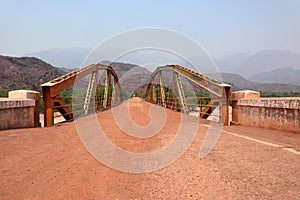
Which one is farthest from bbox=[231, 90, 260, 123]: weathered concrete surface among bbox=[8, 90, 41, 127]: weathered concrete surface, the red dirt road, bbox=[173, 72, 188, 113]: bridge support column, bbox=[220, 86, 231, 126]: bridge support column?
bbox=[8, 90, 41, 127]: weathered concrete surface

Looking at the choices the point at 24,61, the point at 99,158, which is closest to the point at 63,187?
the point at 99,158

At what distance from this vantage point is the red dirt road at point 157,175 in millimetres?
2826

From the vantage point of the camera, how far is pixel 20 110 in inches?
308

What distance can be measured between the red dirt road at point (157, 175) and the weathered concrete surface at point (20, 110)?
86.0 inches

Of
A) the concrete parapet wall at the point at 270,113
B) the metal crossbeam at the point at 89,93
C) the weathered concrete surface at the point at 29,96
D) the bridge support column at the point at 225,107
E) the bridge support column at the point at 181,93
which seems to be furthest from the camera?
the bridge support column at the point at 181,93

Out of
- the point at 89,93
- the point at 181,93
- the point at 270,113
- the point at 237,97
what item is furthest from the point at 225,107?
the point at 89,93

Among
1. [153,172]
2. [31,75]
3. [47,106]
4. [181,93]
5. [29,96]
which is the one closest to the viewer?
[153,172]

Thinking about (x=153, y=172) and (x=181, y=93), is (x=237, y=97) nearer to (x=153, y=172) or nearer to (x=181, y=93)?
(x=181, y=93)

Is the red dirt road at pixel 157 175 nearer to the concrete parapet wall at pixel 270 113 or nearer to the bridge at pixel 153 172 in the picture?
the bridge at pixel 153 172

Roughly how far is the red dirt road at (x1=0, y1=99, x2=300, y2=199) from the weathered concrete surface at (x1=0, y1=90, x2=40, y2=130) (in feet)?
7.17

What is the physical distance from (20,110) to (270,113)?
684 cm

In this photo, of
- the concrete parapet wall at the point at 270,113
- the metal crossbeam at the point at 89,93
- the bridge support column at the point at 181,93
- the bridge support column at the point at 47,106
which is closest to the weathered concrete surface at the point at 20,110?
the bridge support column at the point at 47,106

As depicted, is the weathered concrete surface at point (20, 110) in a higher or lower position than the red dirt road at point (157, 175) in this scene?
higher

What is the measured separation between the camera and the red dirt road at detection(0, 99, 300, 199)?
283 centimetres
